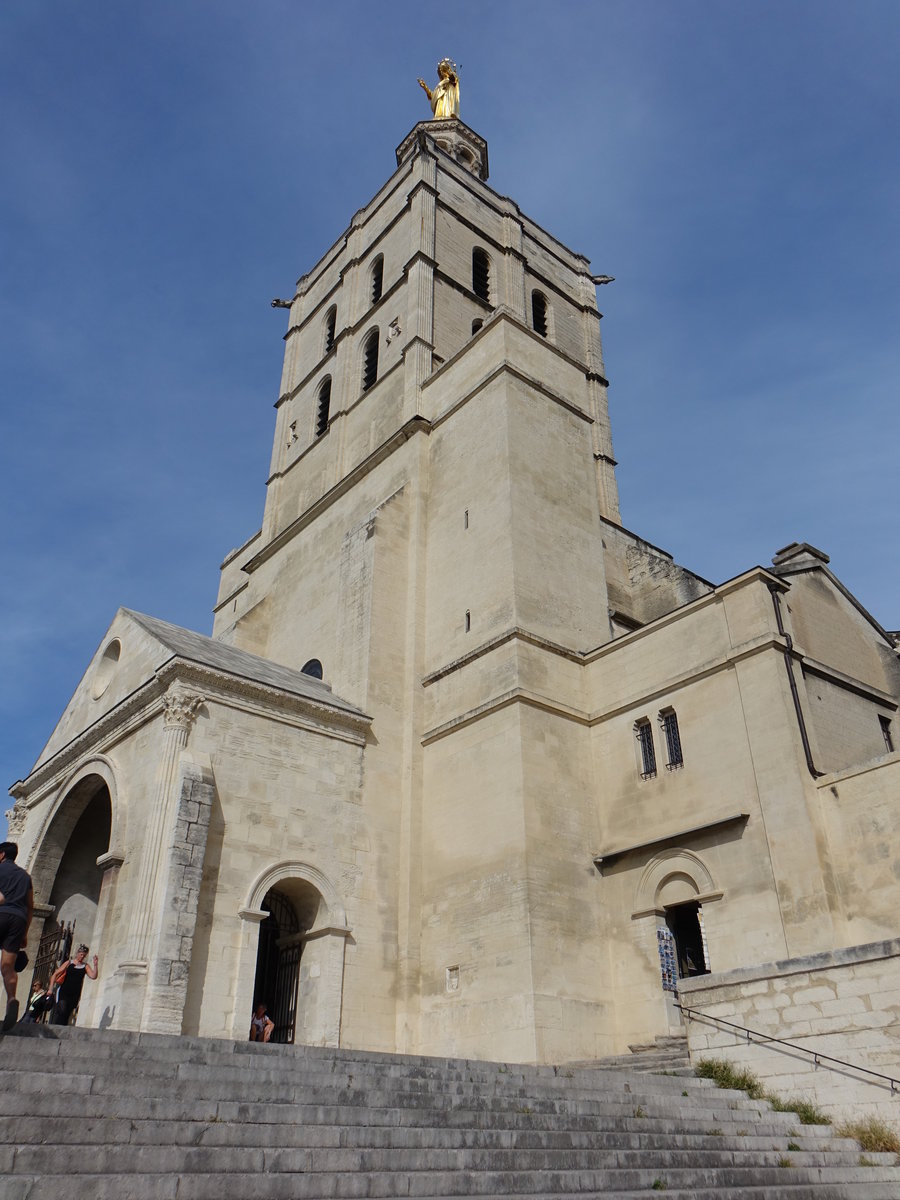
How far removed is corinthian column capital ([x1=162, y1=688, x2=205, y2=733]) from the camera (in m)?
15.7

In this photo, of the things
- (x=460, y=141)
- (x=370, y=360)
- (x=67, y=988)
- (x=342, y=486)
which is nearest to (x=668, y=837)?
(x=67, y=988)

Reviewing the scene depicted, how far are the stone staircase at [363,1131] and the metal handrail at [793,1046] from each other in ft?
2.15

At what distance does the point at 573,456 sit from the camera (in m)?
21.5

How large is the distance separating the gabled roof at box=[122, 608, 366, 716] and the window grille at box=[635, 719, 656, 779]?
5.20 m

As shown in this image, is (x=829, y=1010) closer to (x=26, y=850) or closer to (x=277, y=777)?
(x=277, y=777)

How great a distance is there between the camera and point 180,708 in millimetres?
15766

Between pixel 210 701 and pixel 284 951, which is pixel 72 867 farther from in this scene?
pixel 210 701

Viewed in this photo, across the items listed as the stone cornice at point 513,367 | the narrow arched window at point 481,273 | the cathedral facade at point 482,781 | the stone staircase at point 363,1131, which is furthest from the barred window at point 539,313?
the stone staircase at point 363,1131

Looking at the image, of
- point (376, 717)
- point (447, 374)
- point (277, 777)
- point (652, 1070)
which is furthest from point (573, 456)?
point (652, 1070)

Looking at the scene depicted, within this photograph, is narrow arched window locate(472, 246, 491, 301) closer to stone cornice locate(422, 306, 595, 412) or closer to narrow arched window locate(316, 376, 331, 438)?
narrow arched window locate(316, 376, 331, 438)

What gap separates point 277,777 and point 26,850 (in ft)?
21.4

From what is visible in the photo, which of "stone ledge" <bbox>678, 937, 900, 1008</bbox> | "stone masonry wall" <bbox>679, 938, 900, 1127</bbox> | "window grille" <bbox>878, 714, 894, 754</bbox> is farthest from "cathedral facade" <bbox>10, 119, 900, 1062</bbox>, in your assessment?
"stone masonry wall" <bbox>679, 938, 900, 1127</bbox>

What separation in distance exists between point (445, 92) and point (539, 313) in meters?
16.0

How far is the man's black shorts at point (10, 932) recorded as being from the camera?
7023 mm
